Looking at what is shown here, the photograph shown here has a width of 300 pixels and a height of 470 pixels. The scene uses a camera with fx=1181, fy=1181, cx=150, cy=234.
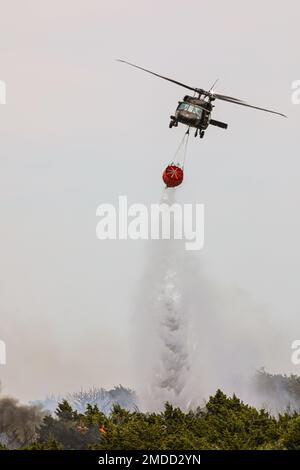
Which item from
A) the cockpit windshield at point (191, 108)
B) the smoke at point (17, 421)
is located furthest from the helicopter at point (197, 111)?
the smoke at point (17, 421)

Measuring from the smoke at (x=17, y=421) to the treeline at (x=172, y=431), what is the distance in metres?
32.1

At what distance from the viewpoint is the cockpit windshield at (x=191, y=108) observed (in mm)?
96938

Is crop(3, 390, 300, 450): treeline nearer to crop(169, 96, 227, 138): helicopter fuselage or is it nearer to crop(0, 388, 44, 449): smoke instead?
crop(169, 96, 227, 138): helicopter fuselage

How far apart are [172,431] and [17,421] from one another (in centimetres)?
5518

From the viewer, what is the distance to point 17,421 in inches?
5925

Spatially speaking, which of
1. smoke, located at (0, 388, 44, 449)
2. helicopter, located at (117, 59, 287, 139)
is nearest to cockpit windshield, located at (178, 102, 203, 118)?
helicopter, located at (117, 59, 287, 139)

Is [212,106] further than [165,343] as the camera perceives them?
No

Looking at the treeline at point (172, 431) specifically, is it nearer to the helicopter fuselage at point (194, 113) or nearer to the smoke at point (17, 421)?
the helicopter fuselage at point (194, 113)

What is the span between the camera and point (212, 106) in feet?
322
